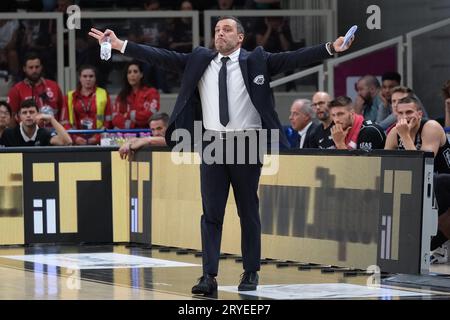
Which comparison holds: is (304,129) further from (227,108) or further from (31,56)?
(227,108)

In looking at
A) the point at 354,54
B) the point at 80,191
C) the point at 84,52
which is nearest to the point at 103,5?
the point at 84,52

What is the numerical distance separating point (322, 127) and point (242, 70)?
4.79m

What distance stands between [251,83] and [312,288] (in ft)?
5.91

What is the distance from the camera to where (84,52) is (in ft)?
66.3

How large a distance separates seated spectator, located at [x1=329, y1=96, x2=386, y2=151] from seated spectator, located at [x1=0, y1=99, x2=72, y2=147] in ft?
12.5

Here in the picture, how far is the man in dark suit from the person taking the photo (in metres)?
10.6

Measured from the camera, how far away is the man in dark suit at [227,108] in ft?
34.8

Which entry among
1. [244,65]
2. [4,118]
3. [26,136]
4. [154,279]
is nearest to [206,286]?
[154,279]

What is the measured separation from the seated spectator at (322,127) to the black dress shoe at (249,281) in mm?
3758

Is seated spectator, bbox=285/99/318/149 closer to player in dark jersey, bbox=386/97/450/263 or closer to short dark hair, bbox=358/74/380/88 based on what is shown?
short dark hair, bbox=358/74/380/88

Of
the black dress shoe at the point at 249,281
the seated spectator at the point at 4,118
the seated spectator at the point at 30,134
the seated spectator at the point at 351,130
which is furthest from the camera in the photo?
the seated spectator at the point at 4,118

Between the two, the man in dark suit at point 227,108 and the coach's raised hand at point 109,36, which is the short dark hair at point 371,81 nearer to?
the man in dark suit at point 227,108

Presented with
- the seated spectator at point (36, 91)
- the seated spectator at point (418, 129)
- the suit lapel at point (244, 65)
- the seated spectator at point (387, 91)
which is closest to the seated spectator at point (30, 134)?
the seated spectator at point (36, 91)

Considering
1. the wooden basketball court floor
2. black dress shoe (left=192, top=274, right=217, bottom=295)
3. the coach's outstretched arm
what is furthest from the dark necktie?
the wooden basketball court floor
